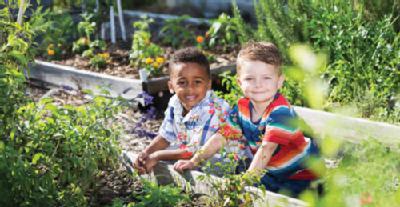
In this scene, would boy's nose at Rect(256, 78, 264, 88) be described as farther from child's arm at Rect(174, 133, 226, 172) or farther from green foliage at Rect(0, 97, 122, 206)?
green foliage at Rect(0, 97, 122, 206)

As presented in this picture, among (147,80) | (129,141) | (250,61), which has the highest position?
(250,61)

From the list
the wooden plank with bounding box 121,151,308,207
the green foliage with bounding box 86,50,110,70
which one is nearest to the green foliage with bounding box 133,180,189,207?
the wooden plank with bounding box 121,151,308,207

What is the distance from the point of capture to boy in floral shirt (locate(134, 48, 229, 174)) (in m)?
3.67

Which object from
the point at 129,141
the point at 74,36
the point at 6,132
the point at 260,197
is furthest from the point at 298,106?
the point at 74,36

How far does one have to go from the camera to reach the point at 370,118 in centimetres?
448

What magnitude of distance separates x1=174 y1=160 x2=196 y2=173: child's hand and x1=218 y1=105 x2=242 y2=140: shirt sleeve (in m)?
0.22

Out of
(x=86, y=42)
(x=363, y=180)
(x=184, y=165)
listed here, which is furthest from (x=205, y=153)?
(x=86, y=42)

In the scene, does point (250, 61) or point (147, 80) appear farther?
point (147, 80)

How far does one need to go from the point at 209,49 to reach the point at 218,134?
364 centimetres

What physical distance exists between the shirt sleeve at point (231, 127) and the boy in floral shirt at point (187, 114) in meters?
0.06

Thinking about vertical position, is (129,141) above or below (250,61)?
below

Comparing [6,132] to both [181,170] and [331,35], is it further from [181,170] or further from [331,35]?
[331,35]

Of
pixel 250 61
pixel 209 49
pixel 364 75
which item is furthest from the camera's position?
pixel 209 49

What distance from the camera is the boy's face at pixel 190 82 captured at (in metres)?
3.75
